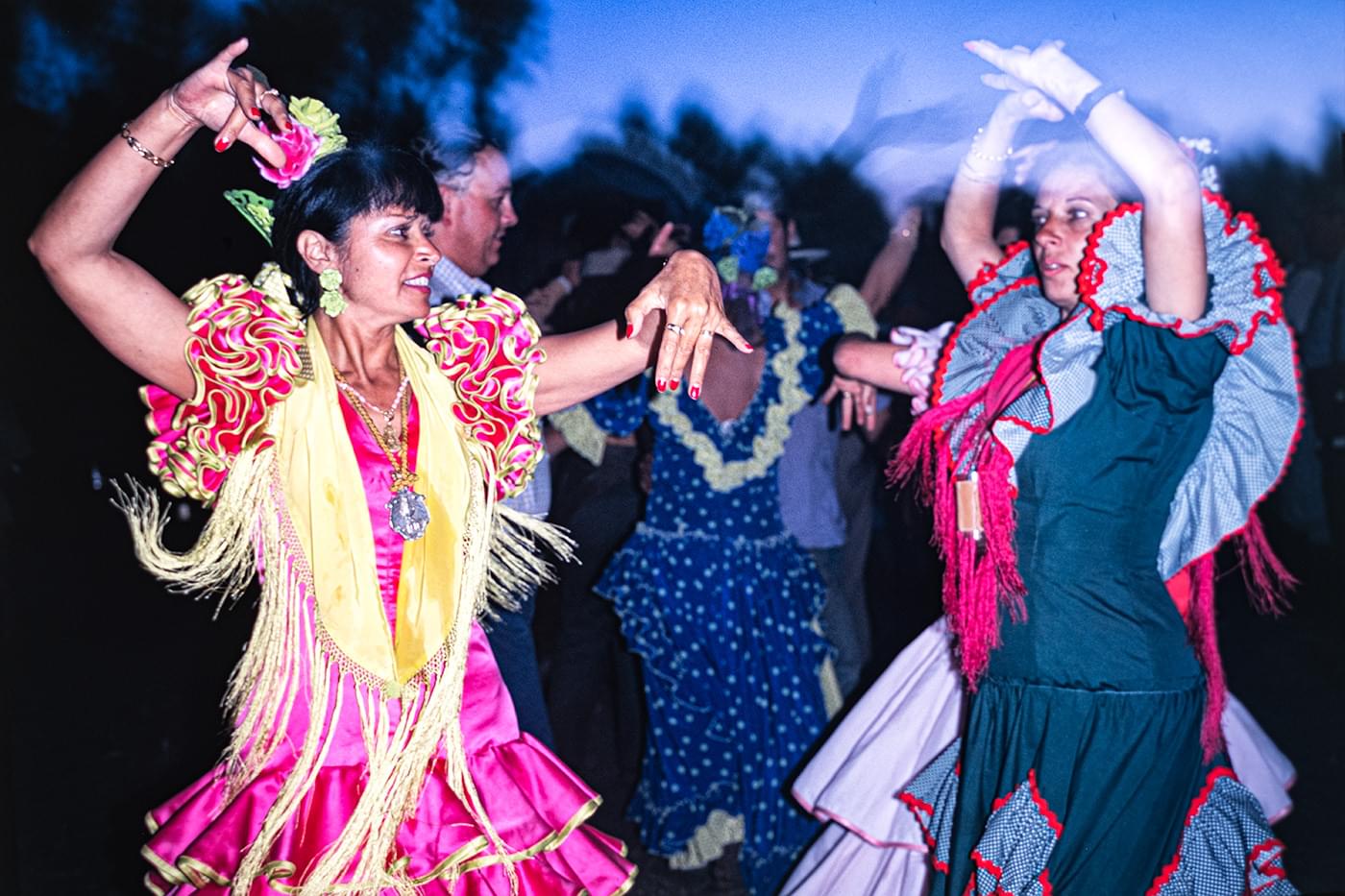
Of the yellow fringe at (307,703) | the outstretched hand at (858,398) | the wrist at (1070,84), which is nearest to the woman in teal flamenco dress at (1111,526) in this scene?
the wrist at (1070,84)

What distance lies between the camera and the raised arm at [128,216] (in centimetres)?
182

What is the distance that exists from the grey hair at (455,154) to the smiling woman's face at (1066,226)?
1060mm

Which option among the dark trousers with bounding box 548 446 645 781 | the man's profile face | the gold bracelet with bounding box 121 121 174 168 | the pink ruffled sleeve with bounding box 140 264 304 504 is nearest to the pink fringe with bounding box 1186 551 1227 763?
the dark trousers with bounding box 548 446 645 781

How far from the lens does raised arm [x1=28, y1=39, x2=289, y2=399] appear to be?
5.96 feet

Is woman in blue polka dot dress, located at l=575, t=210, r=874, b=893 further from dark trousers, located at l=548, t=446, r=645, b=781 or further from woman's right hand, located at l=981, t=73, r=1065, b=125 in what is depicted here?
woman's right hand, located at l=981, t=73, r=1065, b=125

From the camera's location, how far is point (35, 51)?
2.47 metres

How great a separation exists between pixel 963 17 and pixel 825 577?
50.0 inches

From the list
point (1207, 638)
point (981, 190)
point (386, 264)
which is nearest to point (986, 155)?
point (981, 190)

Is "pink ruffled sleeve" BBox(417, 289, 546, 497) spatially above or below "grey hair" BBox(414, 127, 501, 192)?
below

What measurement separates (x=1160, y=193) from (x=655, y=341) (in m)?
0.83

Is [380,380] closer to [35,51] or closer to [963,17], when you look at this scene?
[35,51]

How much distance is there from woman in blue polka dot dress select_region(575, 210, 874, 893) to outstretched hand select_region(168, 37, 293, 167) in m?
1.16

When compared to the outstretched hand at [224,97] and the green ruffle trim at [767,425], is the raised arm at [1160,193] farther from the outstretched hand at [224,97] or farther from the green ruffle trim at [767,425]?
the outstretched hand at [224,97]

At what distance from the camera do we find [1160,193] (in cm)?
211
